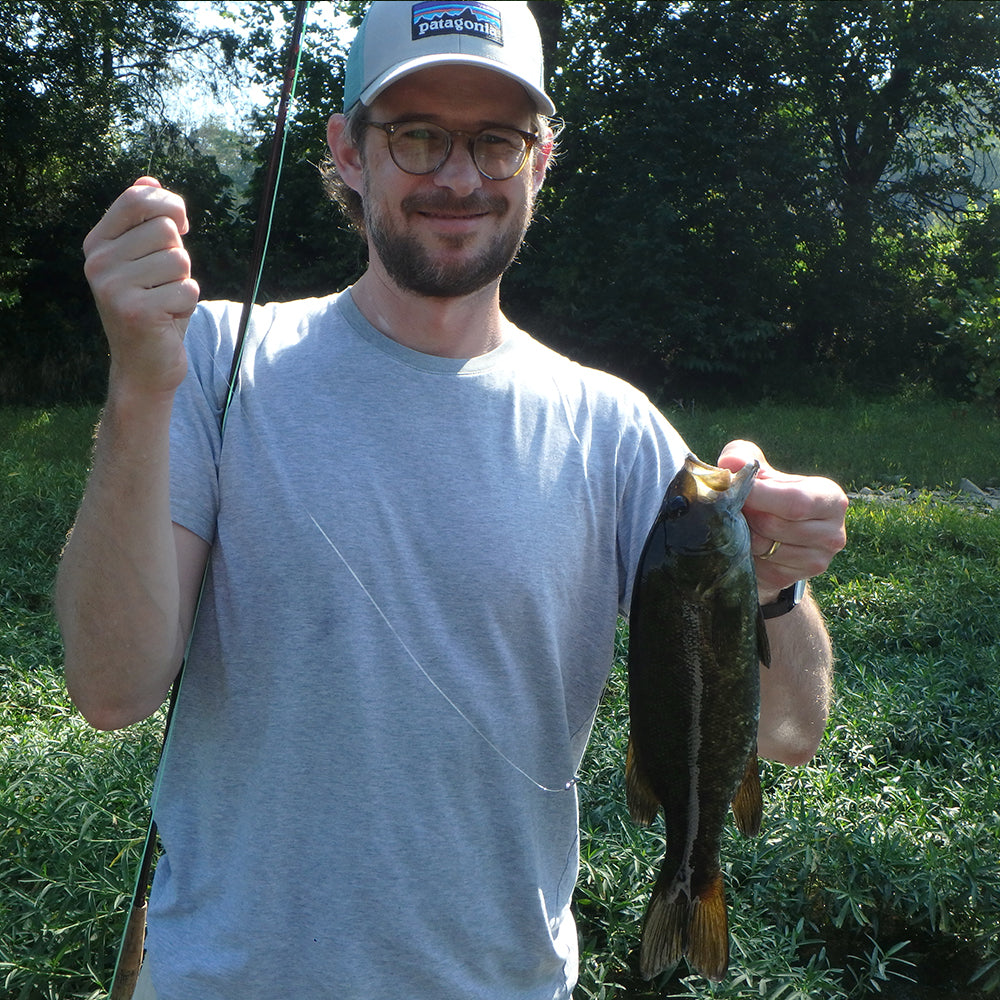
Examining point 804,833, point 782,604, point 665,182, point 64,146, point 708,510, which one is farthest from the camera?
point 665,182

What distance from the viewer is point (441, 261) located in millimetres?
1846

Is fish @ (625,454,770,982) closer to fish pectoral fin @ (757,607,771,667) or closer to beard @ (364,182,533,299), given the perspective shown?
fish pectoral fin @ (757,607,771,667)

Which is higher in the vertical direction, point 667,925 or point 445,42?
point 445,42

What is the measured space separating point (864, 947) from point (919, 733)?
1450mm

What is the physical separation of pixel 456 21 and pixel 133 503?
1.02 m

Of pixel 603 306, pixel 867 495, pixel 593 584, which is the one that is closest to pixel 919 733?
pixel 593 584

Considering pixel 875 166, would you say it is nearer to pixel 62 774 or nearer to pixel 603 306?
pixel 603 306

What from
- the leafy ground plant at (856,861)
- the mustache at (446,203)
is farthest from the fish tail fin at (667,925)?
the leafy ground plant at (856,861)

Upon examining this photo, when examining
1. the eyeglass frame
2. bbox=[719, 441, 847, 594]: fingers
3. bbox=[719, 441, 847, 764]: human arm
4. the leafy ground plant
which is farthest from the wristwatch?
the leafy ground plant

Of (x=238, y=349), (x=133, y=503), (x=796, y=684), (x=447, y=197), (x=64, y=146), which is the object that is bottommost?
(x=796, y=684)

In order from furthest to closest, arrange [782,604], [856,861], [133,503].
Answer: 1. [856,861]
2. [782,604]
3. [133,503]

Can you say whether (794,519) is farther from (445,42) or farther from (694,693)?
(445,42)

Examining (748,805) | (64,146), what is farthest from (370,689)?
(64,146)

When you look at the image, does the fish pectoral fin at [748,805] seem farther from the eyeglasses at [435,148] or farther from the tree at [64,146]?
the tree at [64,146]
